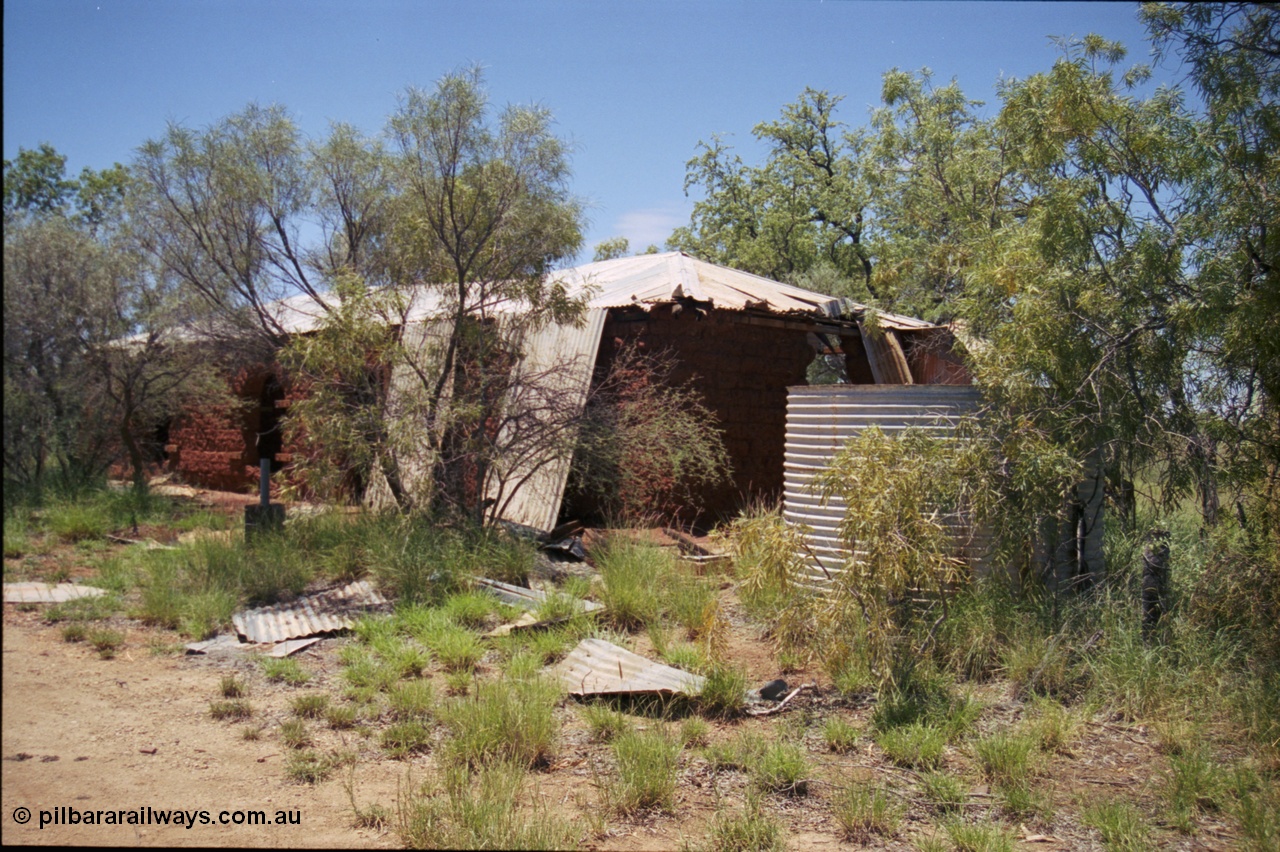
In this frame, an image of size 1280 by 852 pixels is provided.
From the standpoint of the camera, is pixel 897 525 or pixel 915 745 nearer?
pixel 915 745

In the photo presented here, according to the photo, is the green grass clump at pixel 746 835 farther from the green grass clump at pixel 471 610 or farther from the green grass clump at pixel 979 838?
the green grass clump at pixel 471 610

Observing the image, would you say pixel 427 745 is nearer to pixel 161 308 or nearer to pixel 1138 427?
pixel 1138 427

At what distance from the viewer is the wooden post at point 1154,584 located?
5.52 metres

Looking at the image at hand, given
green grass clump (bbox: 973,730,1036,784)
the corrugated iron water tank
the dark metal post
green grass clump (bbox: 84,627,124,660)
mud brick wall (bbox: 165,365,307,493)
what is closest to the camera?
green grass clump (bbox: 973,730,1036,784)

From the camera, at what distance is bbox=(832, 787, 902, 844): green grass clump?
157 inches

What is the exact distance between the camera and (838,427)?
6668mm

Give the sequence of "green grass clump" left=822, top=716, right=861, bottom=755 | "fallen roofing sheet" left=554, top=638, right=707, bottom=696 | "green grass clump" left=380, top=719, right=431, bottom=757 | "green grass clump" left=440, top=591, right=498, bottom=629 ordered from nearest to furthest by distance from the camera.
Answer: "green grass clump" left=380, top=719, right=431, bottom=757, "green grass clump" left=822, top=716, right=861, bottom=755, "fallen roofing sheet" left=554, top=638, right=707, bottom=696, "green grass clump" left=440, top=591, right=498, bottom=629

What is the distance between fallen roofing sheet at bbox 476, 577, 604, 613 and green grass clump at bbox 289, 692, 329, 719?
2.12m

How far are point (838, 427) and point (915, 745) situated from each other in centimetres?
252

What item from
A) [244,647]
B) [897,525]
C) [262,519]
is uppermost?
[897,525]

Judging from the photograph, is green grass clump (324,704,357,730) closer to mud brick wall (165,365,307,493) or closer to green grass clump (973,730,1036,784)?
green grass clump (973,730,1036,784)

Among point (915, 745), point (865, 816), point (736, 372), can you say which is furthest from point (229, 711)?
point (736, 372)

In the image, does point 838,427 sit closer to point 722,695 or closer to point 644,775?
point 722,695

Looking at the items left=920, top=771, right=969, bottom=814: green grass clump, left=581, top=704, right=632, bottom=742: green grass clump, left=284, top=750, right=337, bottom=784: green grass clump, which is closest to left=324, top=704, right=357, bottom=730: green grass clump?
left=284, top=750, right=337, bottom=784: green grass clump
